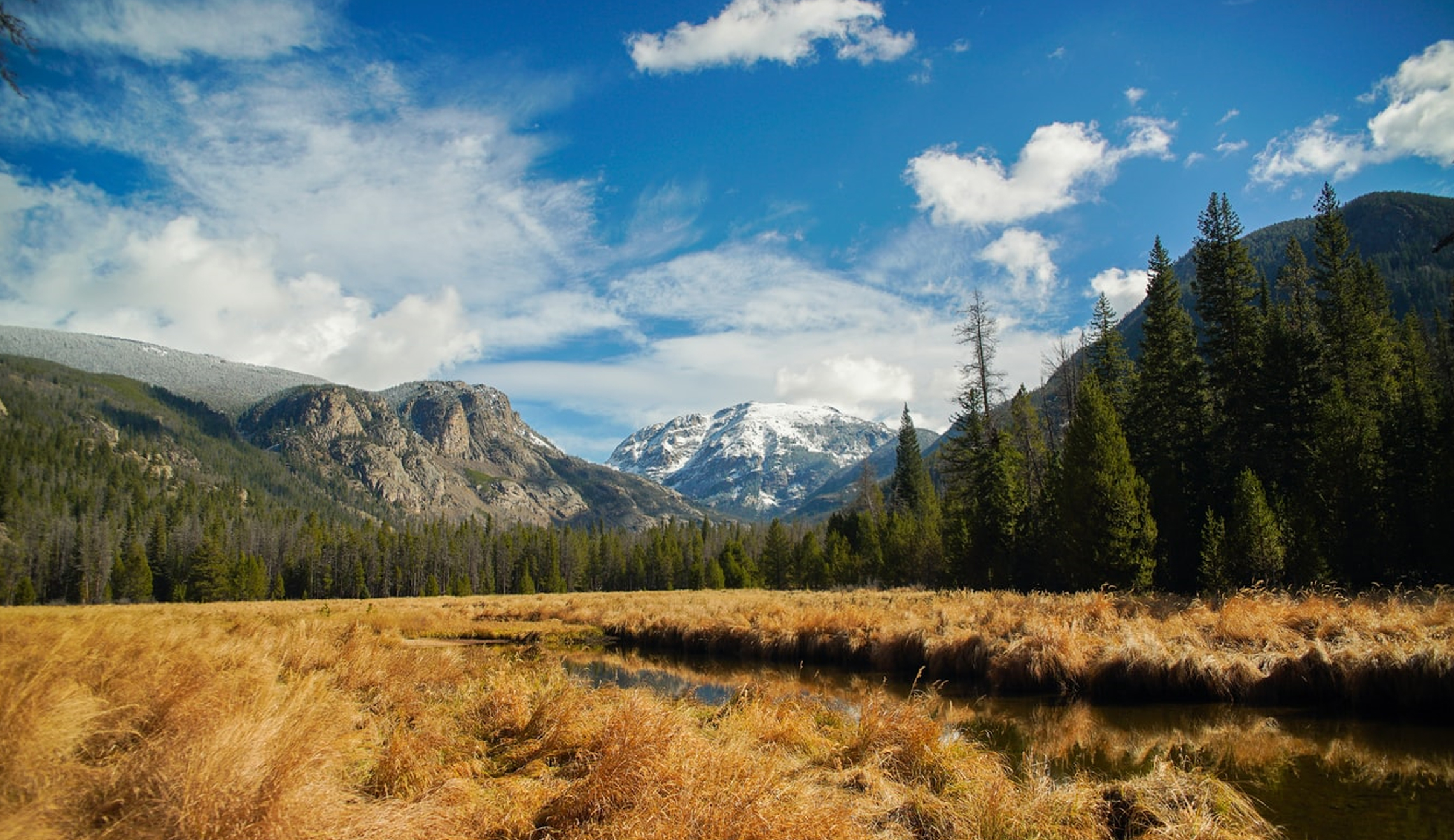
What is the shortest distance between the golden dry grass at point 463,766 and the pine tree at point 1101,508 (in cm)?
2023

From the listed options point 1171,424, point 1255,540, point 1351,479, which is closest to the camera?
point 1351,479

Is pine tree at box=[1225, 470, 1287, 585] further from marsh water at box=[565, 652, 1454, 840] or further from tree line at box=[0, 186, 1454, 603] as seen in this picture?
marsh water at box=[565, 652, 1454, 840]

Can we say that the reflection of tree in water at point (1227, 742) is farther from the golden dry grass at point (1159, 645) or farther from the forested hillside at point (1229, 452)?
the forested hillside at point (1229, 452)

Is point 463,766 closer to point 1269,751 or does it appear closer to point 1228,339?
point 1269,751

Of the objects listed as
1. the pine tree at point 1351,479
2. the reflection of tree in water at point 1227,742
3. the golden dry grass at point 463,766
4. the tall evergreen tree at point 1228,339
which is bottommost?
the reflection of tree in water at point 1227,742

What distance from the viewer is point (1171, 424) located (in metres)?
30.8

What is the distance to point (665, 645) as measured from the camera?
89.5ft

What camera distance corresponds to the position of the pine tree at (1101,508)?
989 inches

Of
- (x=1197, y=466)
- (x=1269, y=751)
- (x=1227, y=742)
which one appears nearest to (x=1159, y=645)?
(x=1227, y=742)

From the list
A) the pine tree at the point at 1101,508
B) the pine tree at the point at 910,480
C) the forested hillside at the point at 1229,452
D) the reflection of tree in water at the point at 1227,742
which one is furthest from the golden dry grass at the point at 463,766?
the pine tree at the point at 910,480

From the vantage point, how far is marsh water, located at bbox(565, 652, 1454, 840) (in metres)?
6.71

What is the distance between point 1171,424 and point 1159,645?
73.5 feet

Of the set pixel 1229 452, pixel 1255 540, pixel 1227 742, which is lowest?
pixel 1227 742

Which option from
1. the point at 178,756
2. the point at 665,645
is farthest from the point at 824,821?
the point at 665,645
